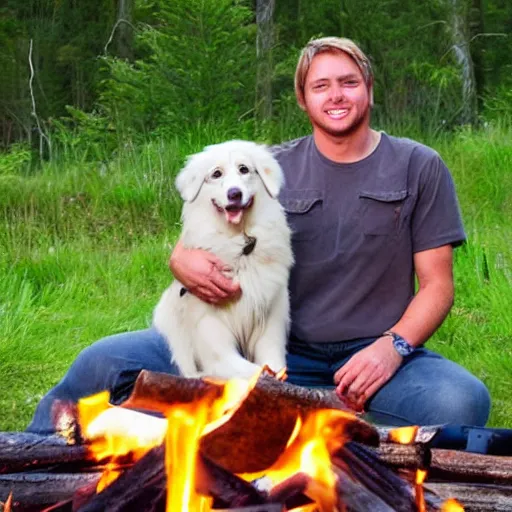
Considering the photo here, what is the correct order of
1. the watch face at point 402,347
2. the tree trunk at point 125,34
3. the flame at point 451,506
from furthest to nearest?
the tree trunk at point 125,34 < the watch face at point 402,347 < the flame at point 451,506

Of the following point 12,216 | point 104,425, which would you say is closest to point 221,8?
point 12,216

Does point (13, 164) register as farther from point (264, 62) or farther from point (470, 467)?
point (470, 467)

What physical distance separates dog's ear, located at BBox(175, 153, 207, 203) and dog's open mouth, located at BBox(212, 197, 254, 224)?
87mm

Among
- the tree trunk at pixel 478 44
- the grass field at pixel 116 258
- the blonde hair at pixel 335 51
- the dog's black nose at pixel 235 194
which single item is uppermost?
the tree trunk at pixel 478 44

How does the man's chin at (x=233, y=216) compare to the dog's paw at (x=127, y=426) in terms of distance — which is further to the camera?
the man's chin at (x=233, y=216)

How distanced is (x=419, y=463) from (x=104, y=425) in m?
0.79

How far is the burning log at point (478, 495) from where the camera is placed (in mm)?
2215

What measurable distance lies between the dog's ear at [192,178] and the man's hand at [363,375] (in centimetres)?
83

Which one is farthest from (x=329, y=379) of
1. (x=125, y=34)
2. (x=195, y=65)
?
(x=125, y=34)

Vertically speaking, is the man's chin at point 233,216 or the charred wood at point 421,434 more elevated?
the man's chin at point 233,216

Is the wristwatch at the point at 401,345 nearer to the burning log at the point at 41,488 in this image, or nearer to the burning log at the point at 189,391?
the burning log at the point at 189,391

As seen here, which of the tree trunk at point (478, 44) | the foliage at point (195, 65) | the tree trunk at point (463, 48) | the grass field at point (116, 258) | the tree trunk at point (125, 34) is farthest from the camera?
the tree trunk at point (125, 34)

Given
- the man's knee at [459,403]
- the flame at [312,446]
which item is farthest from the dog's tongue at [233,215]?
the flame at [312,446]

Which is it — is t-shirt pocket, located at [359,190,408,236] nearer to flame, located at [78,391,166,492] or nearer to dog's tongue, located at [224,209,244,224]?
dog's tongue, located at [224,209,244,224]
